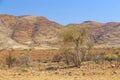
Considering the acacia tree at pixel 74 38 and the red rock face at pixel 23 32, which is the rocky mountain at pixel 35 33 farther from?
the acacia tree at pixel 74 38

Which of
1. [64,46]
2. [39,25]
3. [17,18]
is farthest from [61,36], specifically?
[17,18]

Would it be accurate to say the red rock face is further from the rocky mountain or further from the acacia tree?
the acacia tree

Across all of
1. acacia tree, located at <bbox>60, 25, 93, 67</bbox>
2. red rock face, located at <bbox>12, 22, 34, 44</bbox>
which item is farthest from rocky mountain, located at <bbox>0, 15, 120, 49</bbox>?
acacia tree, located at <bbox>60, 25, 93, 67</bbox>

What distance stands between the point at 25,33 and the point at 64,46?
108 m

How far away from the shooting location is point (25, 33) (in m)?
136

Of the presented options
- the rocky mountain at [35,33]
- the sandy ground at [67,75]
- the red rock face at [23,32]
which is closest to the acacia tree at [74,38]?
the sandy ground at [67,75]

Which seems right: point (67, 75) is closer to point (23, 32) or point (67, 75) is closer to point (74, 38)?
point (74, 38)

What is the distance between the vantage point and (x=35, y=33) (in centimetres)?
13700

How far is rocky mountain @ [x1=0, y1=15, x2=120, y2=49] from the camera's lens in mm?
123875

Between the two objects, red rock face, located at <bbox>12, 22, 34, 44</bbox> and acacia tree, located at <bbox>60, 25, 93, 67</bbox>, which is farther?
red rock face, located at <bbox>12, 22, 34, 44</bbox>

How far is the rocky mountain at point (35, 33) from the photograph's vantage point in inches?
4877

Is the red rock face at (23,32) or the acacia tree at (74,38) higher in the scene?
the red rock face at (23,32)

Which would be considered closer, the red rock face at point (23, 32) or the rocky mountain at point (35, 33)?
the rocky mountain at point (35, 33)

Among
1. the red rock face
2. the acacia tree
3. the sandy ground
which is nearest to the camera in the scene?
the sandy ground
